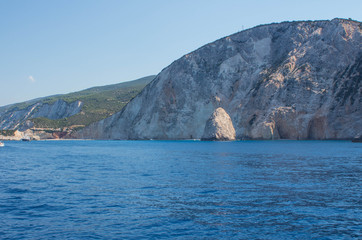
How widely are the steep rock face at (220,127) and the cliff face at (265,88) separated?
483cm

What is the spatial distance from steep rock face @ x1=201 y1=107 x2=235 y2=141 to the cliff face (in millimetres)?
4829

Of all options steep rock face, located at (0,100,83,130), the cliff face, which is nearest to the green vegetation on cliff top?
steep rock face, located at (0,100,83,130)

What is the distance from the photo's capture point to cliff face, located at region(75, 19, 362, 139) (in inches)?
3209

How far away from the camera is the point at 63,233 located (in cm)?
1170

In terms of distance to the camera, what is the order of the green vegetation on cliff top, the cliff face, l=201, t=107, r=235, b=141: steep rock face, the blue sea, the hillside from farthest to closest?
the hillside, the green vegetation on cliff top, l=201, t=107, r=235, b=141: steep rock face, the cliff face, the blue sea

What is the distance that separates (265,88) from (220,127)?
1592 centimetres

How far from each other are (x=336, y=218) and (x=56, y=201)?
12.3 meters

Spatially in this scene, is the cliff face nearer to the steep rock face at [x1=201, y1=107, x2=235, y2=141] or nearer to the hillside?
the steep rock face at [x1=201, y1=107, x2=235, y2=141]

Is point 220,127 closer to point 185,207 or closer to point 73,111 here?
point 185,207

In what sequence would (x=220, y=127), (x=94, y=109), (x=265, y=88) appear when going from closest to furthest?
(x=220, y=127) < (x=265, y=88) < (x=94, y=109)

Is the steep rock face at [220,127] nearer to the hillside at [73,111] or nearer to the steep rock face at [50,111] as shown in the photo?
the hillside at [73,111]

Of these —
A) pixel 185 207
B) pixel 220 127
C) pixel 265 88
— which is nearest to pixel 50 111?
pixel 220 127

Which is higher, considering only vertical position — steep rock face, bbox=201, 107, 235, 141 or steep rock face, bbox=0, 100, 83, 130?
steep rock face, bbox=0, 100, 83, 130

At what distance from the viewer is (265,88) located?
→ 9075 cm
